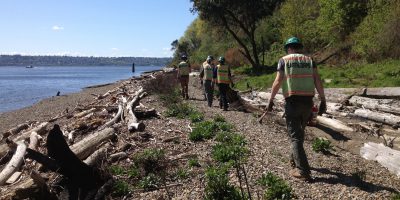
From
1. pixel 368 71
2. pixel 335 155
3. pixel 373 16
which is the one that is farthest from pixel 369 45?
pixel 335 155

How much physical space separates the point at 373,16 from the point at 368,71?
5.22 meters

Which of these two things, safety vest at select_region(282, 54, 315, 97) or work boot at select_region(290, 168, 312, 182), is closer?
safety vest at select_region(282, 54, 315, 97)

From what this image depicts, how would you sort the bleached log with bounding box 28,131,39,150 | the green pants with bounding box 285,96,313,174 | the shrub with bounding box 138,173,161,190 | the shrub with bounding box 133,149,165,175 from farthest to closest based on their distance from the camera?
the bleached log with bounding box 28,131,39,150
the shrub with bounding box 133,149,165,175
the shrub with bounding box 138,173,161,190
the green pants with bounding box 285,96,313,174

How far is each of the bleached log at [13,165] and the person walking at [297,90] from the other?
17.1 feet

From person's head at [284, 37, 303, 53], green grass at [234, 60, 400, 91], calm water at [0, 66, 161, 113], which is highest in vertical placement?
person's head at [284, 37, 303, 53]

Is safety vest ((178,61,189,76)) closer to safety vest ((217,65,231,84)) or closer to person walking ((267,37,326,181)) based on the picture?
safety vest ((217,65,231,84))

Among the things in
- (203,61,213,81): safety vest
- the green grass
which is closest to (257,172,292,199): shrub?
(203,61,213,81): safety vest

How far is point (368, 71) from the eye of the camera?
24125 millimetres

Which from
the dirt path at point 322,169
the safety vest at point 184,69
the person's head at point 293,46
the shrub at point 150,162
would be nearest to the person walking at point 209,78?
the safety vest at point 184,69

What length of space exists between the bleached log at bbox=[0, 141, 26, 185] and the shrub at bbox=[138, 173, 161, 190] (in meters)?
2.66

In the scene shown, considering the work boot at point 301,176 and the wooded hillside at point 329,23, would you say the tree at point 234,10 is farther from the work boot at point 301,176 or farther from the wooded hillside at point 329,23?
the work boot at point 301,176

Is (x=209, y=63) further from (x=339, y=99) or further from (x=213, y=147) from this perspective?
(x=213, y=147)

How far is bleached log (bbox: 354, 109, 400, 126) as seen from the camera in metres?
13.7

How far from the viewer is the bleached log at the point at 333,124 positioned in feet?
42.3
